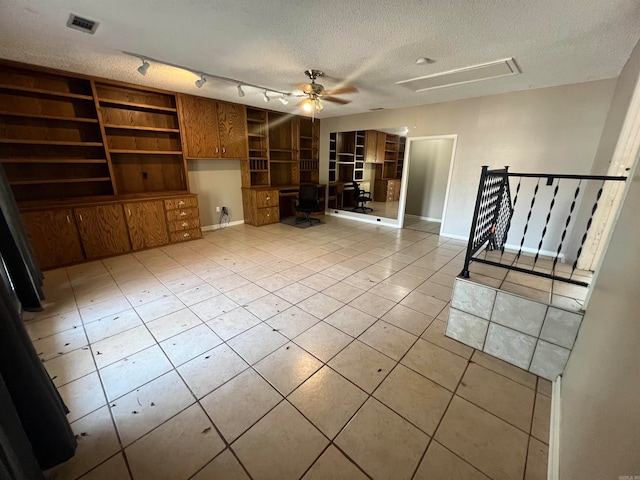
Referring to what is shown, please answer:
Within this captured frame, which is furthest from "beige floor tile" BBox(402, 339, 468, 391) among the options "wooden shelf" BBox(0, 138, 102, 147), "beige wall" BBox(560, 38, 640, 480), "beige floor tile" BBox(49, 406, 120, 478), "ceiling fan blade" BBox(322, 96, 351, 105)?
"wooden shelf" BBox(0, 138, 102, 147)

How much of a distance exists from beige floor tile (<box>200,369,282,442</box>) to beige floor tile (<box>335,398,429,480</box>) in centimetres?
49

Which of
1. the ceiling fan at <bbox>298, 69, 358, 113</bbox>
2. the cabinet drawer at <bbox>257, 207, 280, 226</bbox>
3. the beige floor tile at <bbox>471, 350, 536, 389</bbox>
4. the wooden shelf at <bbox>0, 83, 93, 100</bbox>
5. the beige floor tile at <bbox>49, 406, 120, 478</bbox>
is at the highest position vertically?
the ceiling fan at <bbox>298, 69, 358, 113</bbox>

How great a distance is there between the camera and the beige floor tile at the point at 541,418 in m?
1.38

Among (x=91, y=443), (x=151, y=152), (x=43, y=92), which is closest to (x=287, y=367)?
(x=91, y=443)

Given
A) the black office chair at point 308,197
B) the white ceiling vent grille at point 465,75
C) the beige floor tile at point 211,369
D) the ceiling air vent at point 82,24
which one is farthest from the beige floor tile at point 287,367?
the black office chair at point 308,197

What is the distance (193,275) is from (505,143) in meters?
5.19

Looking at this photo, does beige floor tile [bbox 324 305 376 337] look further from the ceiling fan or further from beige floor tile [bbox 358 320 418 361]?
the ceiling fan

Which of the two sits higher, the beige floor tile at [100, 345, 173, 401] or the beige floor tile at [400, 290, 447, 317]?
the beige floor tile at [400, 290, 447, 317]

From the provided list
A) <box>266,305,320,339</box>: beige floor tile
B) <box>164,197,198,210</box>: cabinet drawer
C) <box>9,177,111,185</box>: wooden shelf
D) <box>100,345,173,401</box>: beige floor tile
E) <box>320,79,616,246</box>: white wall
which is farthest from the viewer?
<box>164,197,198,210</box>: cabinet drawer

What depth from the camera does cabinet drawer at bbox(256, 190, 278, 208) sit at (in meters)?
5.54

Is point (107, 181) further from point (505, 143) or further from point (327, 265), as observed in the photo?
point (505, 143)

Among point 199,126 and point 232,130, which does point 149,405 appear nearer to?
point 199,126

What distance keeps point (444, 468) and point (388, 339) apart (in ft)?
3.05

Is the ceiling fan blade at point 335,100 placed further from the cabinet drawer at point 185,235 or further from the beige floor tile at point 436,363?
the beige floor tile at point 436,363
